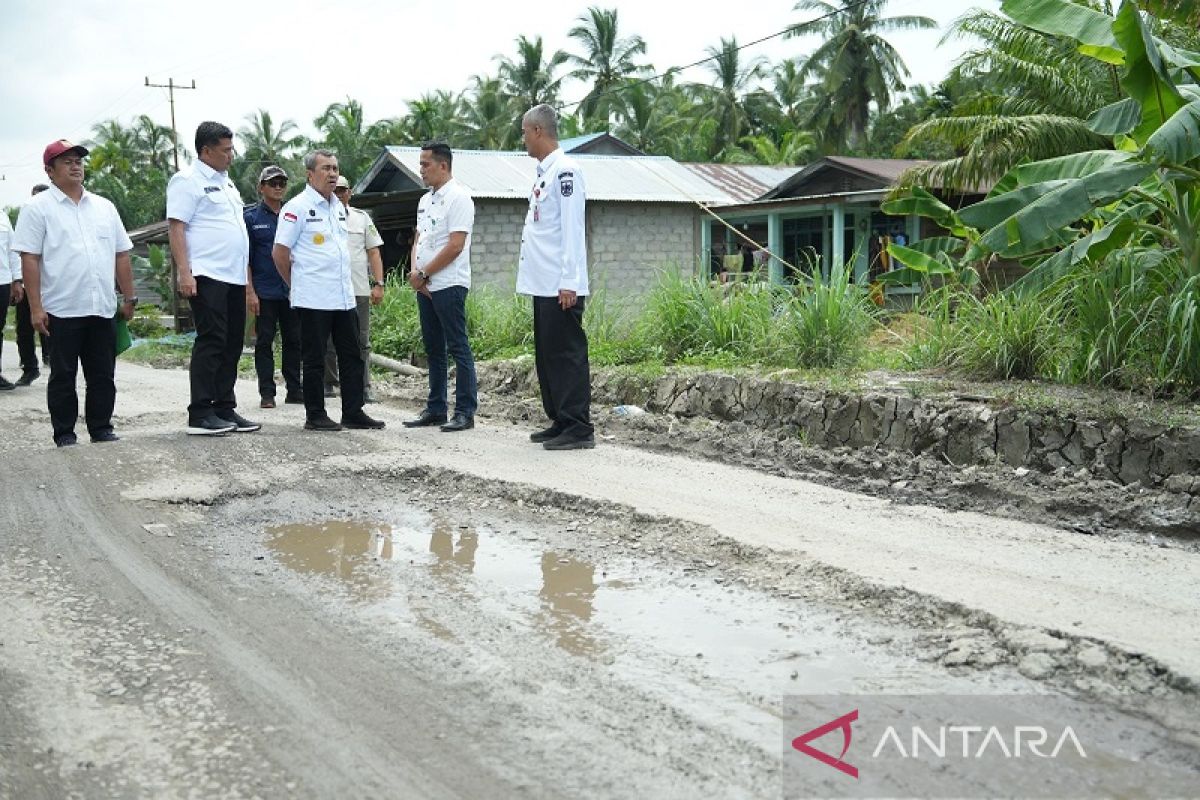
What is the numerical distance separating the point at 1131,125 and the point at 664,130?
4720 centimetres

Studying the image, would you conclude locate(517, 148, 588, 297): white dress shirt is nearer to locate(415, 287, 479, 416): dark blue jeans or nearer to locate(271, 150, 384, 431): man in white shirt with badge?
locate(415, 287, 479, 416): dark blue jeans

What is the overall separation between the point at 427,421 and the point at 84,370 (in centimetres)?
235

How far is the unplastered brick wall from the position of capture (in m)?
22.0

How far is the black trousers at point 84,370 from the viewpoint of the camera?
7305mm

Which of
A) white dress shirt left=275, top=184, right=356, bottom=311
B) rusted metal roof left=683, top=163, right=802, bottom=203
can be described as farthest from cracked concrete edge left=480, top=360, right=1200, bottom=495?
rusted metal roof left=683, top=163, right=802, bottom=203

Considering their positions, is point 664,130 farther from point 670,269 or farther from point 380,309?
point 670,269

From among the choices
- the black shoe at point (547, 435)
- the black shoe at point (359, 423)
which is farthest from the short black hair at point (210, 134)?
the black shoe at point (547, 435)

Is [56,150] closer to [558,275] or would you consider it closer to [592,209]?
[558,275]

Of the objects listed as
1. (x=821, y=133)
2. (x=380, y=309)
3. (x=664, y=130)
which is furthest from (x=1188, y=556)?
(x=664, y=130)

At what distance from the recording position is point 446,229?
788 cm

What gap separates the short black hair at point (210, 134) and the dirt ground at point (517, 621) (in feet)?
7.39

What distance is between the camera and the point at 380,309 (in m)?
15.1

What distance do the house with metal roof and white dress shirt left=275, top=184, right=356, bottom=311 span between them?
1334 centimetres

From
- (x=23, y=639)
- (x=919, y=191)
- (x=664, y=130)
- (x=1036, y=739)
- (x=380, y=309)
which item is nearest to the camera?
(x=1036, y=739)
